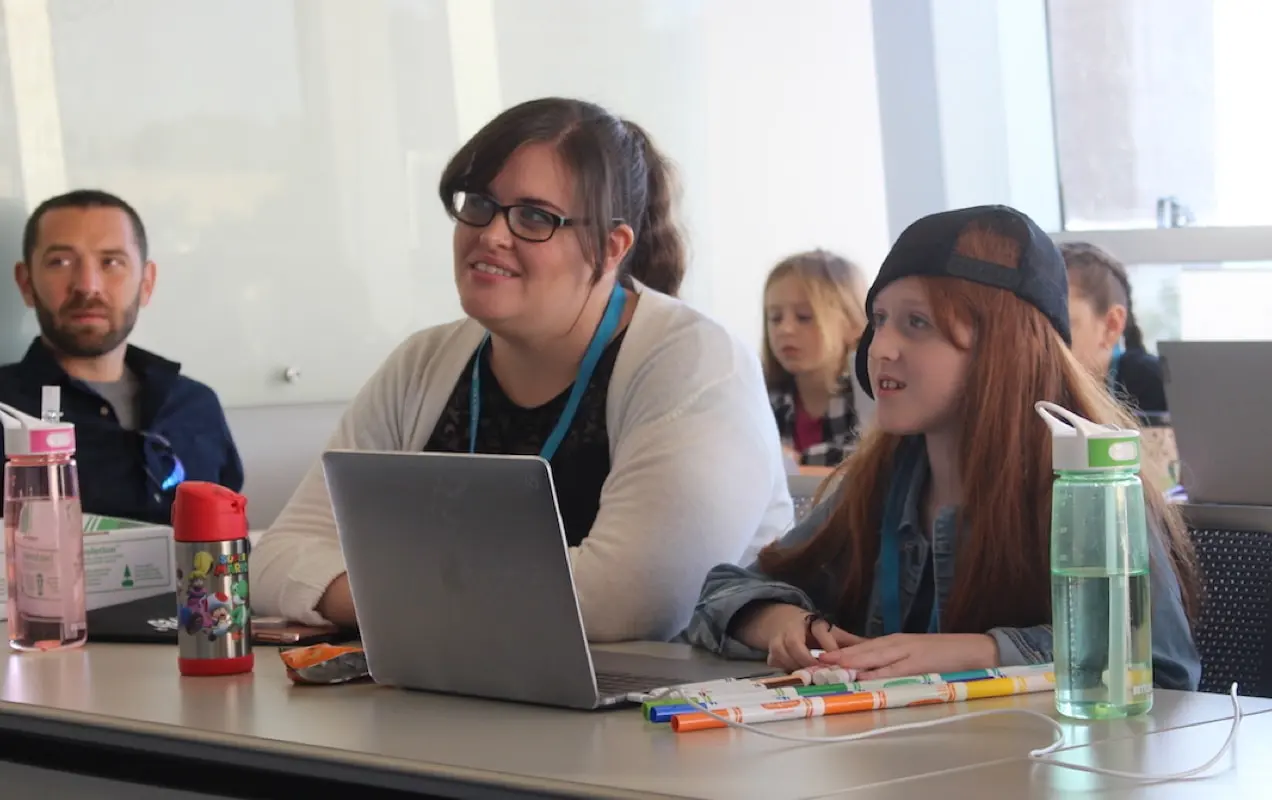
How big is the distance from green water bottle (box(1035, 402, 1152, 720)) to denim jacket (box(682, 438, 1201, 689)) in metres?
0.19

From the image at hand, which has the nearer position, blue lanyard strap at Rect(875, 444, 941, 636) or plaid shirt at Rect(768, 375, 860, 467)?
blue lanyard strap at Rect(875, 444, 941, 636)

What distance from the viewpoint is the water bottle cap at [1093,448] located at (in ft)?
4.39

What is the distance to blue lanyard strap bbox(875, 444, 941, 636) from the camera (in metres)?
1.81

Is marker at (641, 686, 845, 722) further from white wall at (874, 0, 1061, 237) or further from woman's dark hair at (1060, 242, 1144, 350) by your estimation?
white wall at (874, 0, 1061, 237)

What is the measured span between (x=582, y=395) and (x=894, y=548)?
0.51 metres

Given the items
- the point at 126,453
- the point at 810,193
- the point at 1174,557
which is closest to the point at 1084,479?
the point at 1174,557

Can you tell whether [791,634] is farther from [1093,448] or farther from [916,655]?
[1093,448]

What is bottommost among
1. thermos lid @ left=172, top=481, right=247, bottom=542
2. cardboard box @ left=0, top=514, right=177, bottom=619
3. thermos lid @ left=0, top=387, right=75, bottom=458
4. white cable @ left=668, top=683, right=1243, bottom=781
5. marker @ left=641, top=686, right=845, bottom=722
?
white cable @ left=668, top=683, right=1243, bottom=781

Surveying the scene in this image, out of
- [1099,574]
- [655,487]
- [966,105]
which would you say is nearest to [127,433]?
[655,487]

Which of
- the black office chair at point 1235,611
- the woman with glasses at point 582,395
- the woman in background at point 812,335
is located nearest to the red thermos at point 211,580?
the woman with glasses at point 582,395

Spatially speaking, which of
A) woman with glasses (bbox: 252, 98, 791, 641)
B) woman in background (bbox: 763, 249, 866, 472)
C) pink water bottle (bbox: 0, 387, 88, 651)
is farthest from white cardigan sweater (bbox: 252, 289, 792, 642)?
woman in background (bbox: 763, 249, 866, 472)

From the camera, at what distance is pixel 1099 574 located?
4.45 ft

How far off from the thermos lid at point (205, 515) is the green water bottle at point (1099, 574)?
81 centimetres

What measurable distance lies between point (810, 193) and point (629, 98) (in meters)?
0.89
